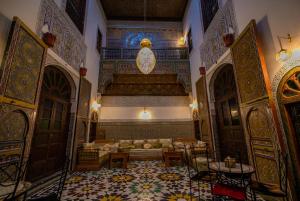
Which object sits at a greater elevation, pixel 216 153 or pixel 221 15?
pixel 221 15

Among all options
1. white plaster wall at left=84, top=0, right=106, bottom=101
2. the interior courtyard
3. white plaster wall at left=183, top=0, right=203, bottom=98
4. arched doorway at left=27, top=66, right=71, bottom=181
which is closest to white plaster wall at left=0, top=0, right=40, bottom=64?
the interior courtyard

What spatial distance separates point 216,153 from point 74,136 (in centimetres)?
472

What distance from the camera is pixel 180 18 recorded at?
30.0ft

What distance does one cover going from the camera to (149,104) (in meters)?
8.02

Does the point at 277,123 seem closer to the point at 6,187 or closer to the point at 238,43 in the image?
the point at 238,43

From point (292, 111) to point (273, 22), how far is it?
154 centimetres

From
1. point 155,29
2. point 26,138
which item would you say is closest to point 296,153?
point 26,138

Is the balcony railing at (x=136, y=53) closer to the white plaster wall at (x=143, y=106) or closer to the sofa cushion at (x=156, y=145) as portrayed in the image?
the white plaster wall at (x=143, y=106)

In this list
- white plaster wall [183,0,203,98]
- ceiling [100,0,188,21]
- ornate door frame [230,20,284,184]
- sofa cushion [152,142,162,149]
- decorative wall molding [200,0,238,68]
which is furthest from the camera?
ceiling [100,0,188,21]

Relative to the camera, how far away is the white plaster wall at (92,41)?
19.6ft

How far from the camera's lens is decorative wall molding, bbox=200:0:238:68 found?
3867mm

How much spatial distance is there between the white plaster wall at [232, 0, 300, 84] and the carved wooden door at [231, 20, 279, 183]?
0.15 metres

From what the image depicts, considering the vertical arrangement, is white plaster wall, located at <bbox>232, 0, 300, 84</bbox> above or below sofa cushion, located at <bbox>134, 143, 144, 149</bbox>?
above

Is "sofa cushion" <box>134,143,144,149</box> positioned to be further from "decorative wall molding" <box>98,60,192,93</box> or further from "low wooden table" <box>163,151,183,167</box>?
"decorative wall molding" <box>98,60,192,93</box>
